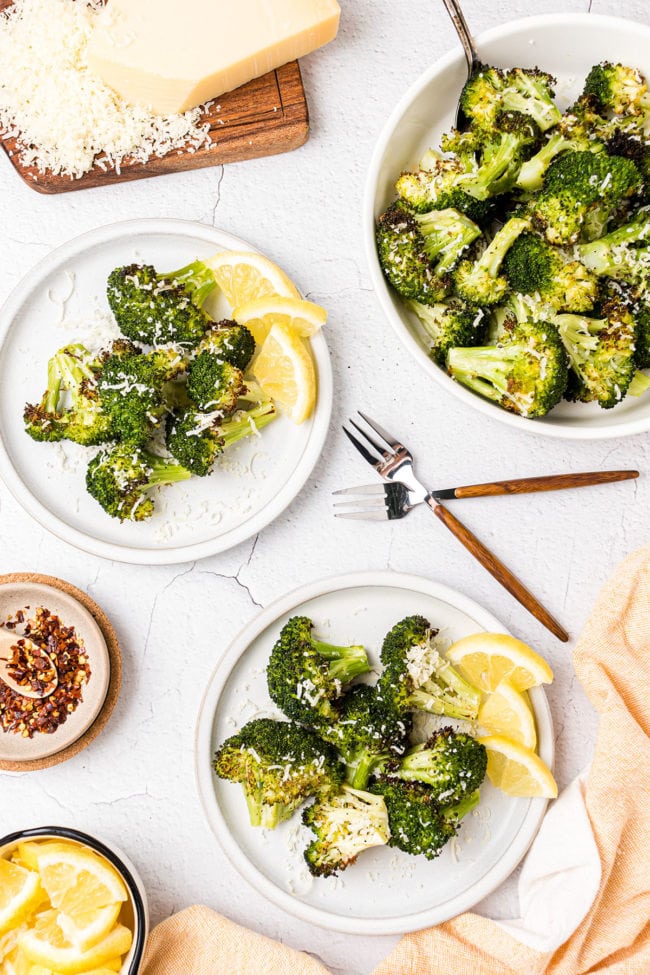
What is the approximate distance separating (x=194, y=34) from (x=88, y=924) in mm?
1960

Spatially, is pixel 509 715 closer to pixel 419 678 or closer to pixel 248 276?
pixel 419 678

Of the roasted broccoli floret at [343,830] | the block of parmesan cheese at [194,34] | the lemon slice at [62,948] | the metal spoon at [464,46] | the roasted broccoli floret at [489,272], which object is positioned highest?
the block of parmesan cheese at [194,34]

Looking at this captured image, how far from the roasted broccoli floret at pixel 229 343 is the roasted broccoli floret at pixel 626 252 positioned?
2.36 ft

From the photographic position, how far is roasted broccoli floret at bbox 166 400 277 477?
5.90 ft

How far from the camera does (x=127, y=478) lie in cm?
182

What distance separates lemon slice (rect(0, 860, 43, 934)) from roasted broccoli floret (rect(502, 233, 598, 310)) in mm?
1667

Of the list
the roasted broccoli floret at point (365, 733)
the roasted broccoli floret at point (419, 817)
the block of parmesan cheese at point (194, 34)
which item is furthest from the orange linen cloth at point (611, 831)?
the block of parmesan cheese at point (194, 34)

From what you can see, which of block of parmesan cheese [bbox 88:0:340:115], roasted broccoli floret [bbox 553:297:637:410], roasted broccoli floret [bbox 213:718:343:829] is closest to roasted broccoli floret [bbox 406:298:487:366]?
roasted broccoli floret [bbox 553:297:637:410]

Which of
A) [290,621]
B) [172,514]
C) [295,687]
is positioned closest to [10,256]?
[172,514]

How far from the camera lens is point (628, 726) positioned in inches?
74.2

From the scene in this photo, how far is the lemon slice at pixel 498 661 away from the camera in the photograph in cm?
183

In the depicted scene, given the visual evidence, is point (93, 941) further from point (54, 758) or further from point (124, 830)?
point (54, 758)

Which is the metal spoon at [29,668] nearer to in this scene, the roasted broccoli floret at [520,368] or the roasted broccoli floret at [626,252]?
the roasted broccoli floret at [520,368]

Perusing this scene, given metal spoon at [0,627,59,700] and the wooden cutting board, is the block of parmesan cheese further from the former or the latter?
metal spoon at [0,627,59,700]
